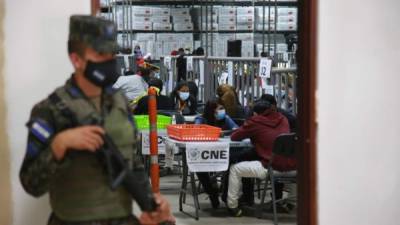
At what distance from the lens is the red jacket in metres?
5.91

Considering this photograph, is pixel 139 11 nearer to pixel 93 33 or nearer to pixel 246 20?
pixel 246 20

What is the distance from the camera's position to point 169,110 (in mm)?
8062

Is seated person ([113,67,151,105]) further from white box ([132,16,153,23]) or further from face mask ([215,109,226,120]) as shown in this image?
white box ([132,16,153,23])

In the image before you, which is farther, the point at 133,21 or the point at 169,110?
the point at 133,21

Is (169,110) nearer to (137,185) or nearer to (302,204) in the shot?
(302,204)

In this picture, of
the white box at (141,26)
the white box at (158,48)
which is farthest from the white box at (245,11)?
the white box at (141,26)

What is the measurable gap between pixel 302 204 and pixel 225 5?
992 centimetres

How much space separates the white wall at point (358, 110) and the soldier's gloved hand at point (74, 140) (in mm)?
1701

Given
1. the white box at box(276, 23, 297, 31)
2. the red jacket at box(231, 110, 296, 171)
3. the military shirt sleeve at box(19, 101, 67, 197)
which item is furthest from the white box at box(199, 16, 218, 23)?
the military shirt sleeve at box(19, 101, 67, 197)

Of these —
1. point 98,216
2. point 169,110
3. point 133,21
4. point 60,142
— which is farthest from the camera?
point 133,21

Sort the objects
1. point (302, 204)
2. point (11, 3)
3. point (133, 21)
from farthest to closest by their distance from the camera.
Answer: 1. point (133, 21)
2. point (302, 204)
3. point (11, 3)

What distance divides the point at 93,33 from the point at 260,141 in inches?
159

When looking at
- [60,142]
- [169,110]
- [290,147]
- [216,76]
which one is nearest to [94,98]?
[60,142]

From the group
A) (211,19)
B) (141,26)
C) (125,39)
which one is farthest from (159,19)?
(211,19)
